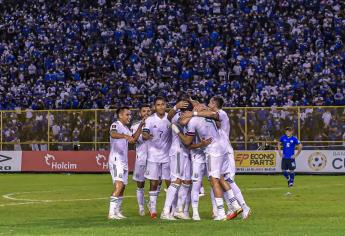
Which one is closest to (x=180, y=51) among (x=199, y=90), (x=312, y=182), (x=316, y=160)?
(x=199, y=90)

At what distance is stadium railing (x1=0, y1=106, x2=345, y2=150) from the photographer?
4378 centimetres

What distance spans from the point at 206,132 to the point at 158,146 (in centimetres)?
186

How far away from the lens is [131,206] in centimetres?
2445

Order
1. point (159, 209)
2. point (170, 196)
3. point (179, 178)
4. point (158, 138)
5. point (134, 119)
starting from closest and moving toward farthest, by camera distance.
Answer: point (170, 196) → point (179, 178) → point (158, 138) → point (159, 209) → point (134, 119)

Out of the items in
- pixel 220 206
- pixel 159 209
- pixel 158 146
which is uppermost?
pixel 158 146

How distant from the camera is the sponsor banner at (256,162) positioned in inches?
1750

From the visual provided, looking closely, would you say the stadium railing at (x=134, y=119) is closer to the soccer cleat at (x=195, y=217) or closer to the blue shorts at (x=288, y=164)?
the blue shorts at (x=288, y=164)

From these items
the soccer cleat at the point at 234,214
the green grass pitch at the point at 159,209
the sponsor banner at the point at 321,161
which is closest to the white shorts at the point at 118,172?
the green grass pitch at the point at 159,209

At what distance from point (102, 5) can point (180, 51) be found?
27.5ft

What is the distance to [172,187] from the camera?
1980 cm

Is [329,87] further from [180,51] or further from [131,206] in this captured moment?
[131,206]

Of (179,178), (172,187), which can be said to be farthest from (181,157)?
(172,187)

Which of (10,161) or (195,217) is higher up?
(10,161)

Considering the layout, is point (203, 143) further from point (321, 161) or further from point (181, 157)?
point (321, 161)
